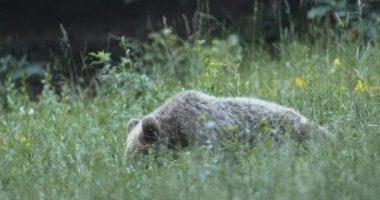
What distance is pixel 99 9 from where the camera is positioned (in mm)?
13844

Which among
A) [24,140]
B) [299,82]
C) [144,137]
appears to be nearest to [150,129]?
[144,137]

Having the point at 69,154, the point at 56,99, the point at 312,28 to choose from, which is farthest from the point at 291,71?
the point at 69,154

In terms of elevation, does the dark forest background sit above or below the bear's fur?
below

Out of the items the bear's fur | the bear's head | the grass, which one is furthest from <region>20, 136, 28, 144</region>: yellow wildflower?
the bear's head

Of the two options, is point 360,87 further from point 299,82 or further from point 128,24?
point 128,24

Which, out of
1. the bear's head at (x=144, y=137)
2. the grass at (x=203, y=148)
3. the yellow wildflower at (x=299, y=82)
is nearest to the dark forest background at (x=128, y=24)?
the grass at (x=203, y=148)

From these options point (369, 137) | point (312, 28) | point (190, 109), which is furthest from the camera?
point (312, 28)

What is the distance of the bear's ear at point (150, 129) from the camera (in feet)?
21.2

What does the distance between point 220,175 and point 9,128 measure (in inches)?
150

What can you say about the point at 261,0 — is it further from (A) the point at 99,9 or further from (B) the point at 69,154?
(B) the point at 69,154

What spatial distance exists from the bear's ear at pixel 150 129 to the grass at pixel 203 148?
27 cm

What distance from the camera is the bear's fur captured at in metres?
6.48

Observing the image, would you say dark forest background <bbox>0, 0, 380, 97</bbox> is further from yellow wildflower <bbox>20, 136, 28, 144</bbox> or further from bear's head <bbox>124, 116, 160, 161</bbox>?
bear's head <bbox>124, 116, 160, 161</bbox>

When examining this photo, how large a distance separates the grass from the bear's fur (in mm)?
220
